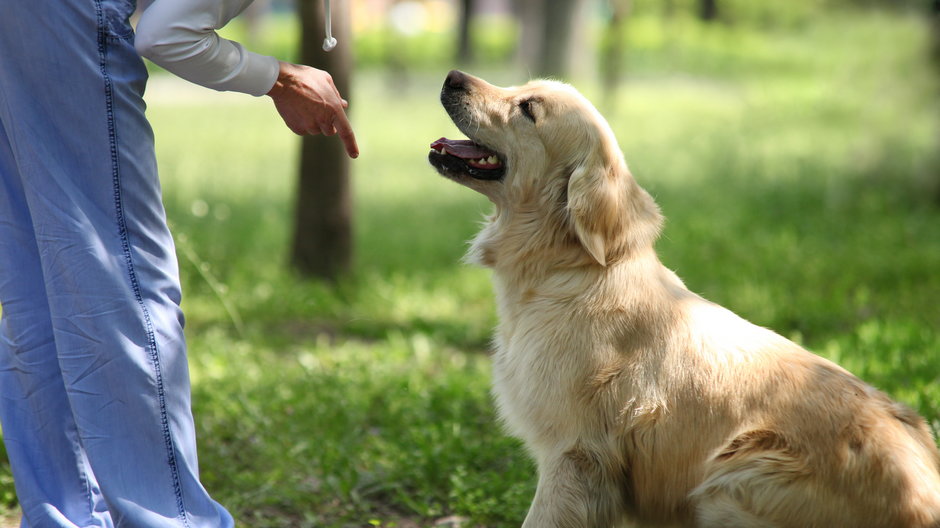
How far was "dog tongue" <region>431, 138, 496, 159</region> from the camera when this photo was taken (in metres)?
3.44

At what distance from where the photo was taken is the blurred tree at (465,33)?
30.1 m

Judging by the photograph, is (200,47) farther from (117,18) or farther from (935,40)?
(935,40)

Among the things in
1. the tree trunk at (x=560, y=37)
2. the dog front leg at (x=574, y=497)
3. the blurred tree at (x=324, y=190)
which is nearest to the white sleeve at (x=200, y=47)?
the dog front leg at (x=574, y=497)

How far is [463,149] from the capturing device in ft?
11.4

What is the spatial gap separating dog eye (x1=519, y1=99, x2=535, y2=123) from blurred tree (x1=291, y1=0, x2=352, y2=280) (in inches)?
139

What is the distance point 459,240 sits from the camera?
8.27 metres

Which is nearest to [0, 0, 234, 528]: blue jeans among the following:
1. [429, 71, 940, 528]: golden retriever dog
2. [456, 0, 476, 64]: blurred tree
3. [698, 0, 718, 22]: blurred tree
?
[429, 71, 940, 528]: golden retriever dog

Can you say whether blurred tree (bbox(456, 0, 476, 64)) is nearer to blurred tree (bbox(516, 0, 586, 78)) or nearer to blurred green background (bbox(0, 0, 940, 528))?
blurred tree (bbox(516, 0, 586, 78))

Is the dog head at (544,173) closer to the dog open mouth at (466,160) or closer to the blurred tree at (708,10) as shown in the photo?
the dog open mouth at (466,160)

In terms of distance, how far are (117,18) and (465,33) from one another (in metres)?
28.9

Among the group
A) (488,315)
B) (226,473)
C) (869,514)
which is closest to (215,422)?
(226,473)

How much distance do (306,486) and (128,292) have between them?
1.52 m

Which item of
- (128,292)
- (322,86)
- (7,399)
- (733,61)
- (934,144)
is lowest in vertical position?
(733,61)

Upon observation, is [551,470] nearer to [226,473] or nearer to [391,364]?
[226,473]
